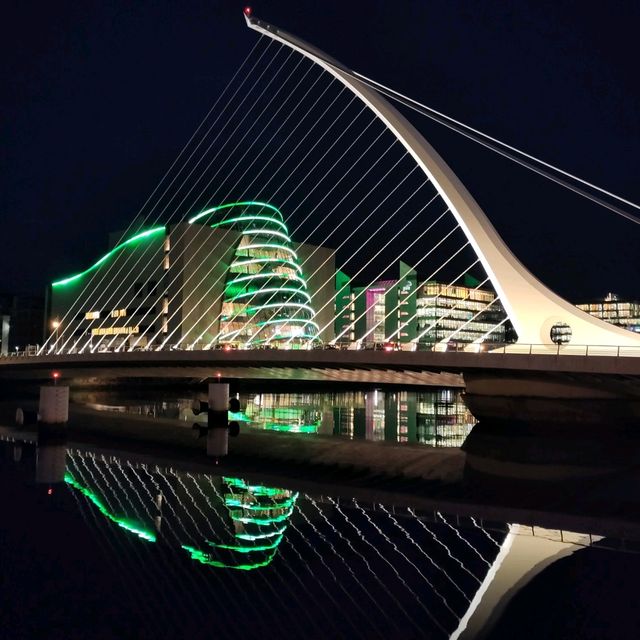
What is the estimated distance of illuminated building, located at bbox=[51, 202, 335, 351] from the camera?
62.8 meters

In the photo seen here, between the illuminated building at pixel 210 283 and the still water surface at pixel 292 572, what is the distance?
4684 cm

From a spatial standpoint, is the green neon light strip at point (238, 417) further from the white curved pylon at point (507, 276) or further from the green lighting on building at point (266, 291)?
the green lighting on building at point (266, 291)

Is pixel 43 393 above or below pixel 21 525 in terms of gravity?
above

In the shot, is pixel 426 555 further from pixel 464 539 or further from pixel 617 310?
pixel 617 310

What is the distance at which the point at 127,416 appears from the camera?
1321 inches

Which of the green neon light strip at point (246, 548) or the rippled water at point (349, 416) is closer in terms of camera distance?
the green neon light strip at point (246, 548)

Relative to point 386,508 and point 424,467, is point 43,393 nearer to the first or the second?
point 424,467

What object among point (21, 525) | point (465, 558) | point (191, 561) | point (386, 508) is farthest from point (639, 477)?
point (21, 525)

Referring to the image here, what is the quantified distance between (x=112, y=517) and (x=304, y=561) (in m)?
4.21

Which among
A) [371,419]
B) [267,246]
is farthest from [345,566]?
[267,246]

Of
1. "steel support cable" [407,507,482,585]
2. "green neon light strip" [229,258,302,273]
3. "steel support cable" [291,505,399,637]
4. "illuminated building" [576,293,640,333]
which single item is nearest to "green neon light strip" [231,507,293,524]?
"steel support cable" [291,505,399,637]

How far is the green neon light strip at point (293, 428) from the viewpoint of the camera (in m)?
27.7

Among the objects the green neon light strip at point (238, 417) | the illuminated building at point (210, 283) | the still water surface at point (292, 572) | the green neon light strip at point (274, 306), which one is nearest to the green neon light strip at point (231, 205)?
the illuminated building at point (210, 283)

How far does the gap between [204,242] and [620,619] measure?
62.0m
